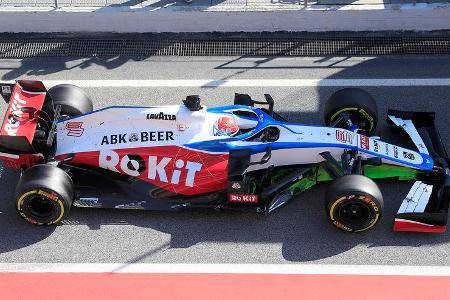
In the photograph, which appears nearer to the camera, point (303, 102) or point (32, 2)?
point (303, 102)

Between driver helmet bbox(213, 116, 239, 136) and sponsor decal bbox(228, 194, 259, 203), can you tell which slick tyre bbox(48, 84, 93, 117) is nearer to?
driver helmet bbox(213, 116, 239, 136)

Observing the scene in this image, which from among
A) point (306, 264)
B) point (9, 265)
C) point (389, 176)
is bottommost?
point (9, 265)

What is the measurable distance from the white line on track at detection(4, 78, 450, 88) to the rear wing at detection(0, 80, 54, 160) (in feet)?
7.03

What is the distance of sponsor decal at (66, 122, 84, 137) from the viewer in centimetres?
850

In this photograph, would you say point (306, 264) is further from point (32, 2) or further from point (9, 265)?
point (32, 2)

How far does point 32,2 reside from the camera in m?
11.9

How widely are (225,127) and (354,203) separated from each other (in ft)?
5.73

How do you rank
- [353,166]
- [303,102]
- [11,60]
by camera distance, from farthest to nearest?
[11,60]
[303,102]
[353,166]

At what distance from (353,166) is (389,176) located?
61cm

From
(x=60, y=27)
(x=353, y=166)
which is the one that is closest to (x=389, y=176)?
(x=353, y=166)

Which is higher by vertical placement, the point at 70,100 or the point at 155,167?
the point at 70,100

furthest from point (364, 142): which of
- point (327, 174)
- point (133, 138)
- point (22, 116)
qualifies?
point (22, 116)

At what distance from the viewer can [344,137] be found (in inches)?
330

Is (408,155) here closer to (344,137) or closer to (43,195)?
(344,137)
